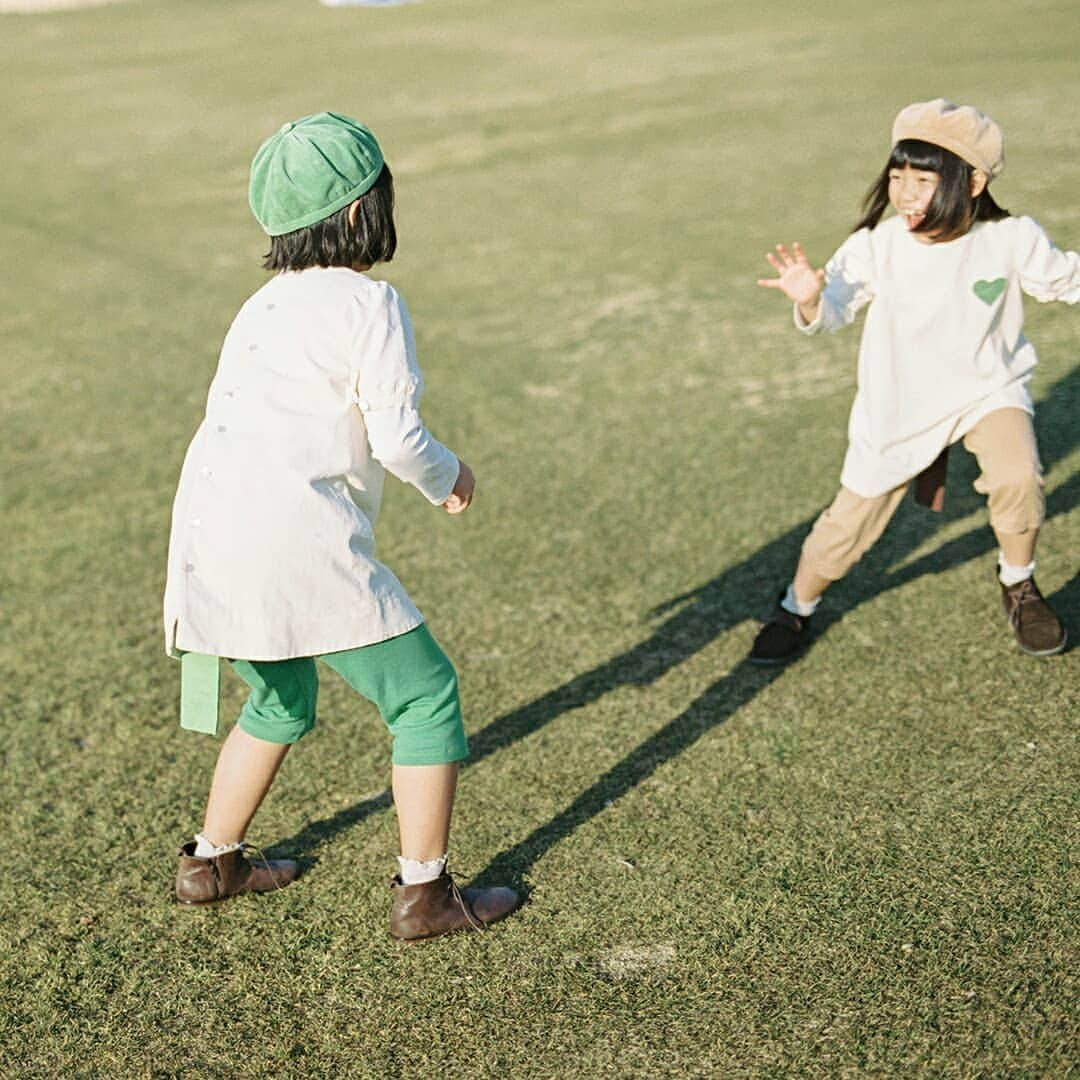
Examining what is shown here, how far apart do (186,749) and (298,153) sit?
189cm

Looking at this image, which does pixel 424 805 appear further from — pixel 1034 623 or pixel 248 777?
pixel 1034 623

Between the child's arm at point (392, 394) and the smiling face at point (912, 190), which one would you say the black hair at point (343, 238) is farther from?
the smiling face at point (912, 190)

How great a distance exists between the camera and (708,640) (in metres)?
4.27

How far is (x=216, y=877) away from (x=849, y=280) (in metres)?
2.25

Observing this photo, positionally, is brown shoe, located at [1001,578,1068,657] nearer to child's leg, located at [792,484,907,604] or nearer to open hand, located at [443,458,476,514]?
child's leg, located at [792,484,907,604]

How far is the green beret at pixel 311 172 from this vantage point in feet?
8.54

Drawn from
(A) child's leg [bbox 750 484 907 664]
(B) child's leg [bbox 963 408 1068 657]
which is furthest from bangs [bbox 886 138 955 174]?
(A) child's leg [bbox 750 484 907 664]

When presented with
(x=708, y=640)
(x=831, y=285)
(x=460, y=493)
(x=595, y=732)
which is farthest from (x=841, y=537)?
(x=460, y=493)

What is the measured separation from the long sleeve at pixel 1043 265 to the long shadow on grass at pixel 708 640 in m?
1.00

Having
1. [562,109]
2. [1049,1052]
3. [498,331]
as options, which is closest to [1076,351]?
[498,331]

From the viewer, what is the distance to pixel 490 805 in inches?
136

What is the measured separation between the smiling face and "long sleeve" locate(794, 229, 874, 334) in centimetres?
18

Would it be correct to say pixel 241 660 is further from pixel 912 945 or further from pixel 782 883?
pixel 912 945

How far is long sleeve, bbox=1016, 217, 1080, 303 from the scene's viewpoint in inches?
144
